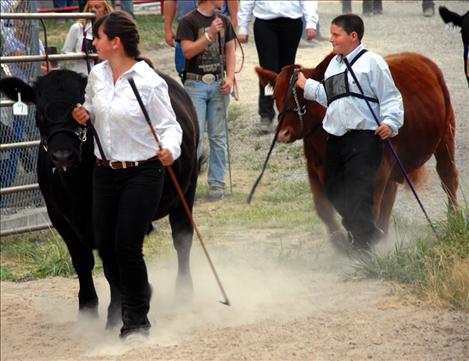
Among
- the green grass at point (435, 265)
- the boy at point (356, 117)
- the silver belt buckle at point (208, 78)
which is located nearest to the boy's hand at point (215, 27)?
the silver belt buckle at point (208, 78)

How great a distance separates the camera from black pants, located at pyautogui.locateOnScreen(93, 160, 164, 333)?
6203 millimetres

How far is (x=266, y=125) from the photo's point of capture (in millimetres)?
13469

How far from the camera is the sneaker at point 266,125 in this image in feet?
44.1

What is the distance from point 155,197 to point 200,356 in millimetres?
981

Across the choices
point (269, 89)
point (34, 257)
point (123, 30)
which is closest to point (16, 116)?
point (34, 257)

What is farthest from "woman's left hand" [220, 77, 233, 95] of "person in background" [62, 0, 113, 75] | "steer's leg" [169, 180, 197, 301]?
"steer's leg" [169, 180, 197, 301]

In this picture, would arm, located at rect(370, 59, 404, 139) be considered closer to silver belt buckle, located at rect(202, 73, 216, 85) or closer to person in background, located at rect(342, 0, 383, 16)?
silver belt buckle, located at rect(202, 73, 216, 85)

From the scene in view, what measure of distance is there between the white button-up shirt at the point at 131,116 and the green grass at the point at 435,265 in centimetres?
185

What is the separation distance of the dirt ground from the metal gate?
157 centimetres

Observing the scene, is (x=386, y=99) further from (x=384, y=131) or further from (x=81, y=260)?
(x=81, y=260)

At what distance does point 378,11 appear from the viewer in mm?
22469

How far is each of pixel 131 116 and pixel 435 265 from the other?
2267 mm

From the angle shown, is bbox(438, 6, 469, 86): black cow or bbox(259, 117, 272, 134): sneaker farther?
bbox(259, 117, 272, 134): sneaker

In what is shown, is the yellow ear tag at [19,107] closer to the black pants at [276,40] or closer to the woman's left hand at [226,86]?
the woman's left hand at [226,86]
